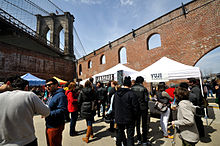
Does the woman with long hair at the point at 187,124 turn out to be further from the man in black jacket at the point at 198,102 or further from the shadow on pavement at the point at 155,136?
the man in black jacket at the point at 198,102

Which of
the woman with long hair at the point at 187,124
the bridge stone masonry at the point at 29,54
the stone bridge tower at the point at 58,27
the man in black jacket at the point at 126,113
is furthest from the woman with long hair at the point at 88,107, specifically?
the stone bridge tower at the point at 58,27

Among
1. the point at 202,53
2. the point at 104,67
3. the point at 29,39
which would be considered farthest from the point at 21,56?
the point at 202,53

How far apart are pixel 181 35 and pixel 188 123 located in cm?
985

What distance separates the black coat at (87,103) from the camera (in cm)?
327

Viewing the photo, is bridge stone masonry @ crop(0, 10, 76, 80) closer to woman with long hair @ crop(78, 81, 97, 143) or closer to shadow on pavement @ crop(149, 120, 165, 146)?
woman with long hair @ crop(78, 81, 97, 143)

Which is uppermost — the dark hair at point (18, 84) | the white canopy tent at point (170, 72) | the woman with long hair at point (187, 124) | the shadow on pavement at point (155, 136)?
the white canopy tent at point (170, 72)

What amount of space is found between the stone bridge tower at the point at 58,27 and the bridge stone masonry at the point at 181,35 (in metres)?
13.6

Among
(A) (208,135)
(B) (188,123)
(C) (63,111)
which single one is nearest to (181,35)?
(A) (208,135)

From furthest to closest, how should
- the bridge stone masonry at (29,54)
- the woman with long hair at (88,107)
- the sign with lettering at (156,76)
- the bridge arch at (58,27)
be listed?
the bridge arch at (58,27) < the bridge stone masonry at (29,54) < the sign with lettering at (156,76) < the woman with long hair at (88,107)

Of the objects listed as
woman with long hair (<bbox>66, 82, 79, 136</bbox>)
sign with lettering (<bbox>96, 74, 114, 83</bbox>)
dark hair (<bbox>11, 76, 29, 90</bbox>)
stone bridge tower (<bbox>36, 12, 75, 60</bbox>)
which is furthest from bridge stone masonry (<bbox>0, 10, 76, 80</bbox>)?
dark hair (<bbox>11, 76, 29, 90</bbox>)

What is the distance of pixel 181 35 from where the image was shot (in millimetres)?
9172

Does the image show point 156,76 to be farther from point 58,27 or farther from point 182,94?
point 58,27

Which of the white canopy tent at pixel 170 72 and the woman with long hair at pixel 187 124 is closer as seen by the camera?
the woman with long hair at pixel 187 124

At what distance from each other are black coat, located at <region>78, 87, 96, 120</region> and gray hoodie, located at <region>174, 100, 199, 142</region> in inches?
93.0
